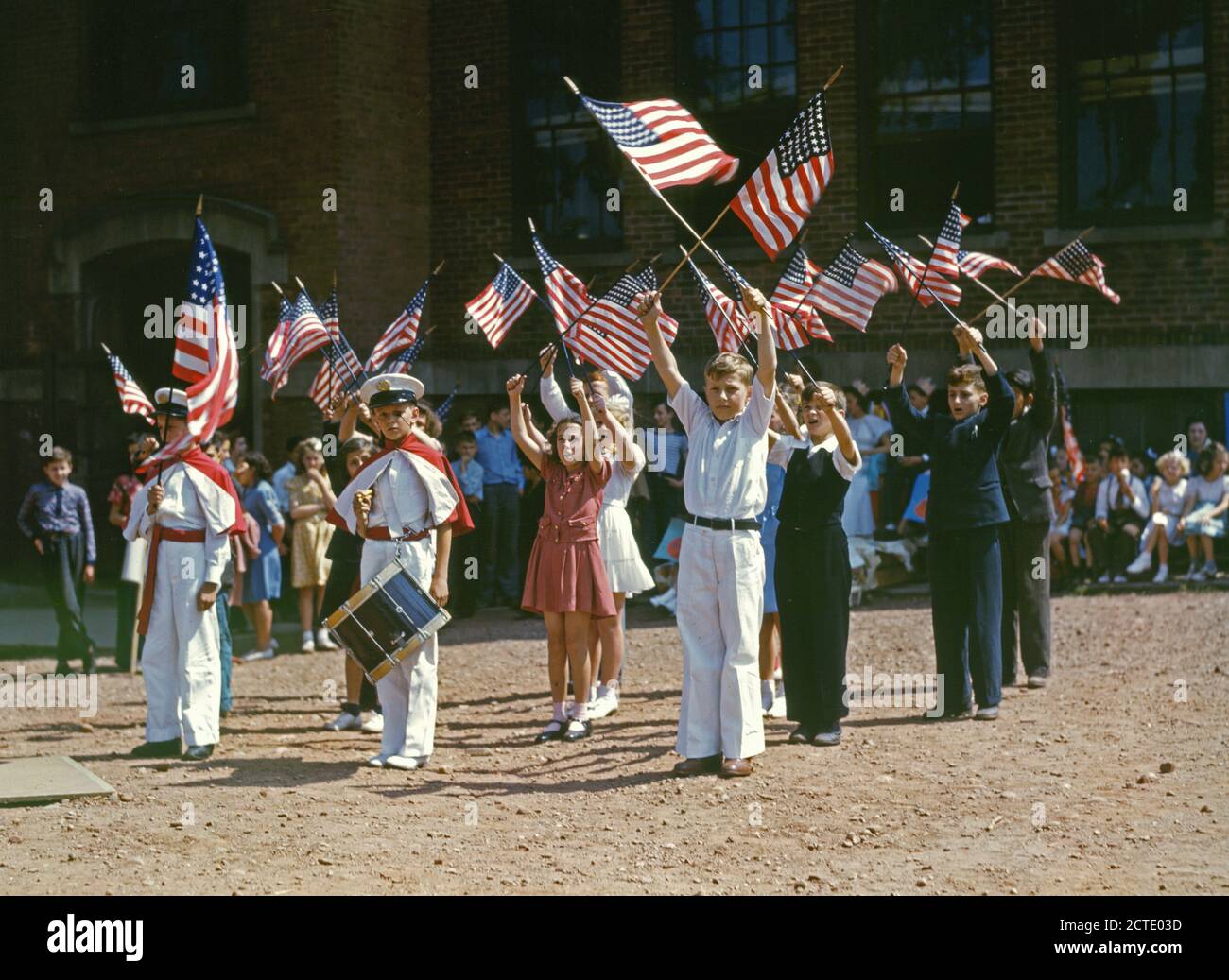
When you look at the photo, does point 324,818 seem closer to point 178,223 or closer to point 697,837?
point 697,837

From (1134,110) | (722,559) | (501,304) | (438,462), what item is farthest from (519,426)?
(1134,110)

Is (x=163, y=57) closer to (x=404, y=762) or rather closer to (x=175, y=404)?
(x=175, y=404)

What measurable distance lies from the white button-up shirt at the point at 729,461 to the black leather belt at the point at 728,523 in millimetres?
18

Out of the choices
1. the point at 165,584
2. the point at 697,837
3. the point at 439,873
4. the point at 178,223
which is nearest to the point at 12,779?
the point at 165,584

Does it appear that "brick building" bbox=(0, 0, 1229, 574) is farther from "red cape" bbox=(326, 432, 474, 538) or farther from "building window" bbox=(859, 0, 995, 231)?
"red cape" bbox=(326, 432, 474, 538)

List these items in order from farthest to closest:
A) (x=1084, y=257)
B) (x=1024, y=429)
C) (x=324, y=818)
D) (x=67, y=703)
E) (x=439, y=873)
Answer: (x=1084, y=257) < (x=67, y=703) < (x=1024, y=429) < (x=324, y=818) < (x=439, y=873)

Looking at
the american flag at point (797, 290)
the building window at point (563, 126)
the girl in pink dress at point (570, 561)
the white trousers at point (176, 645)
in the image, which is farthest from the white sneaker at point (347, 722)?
the building window at point (563, 126)

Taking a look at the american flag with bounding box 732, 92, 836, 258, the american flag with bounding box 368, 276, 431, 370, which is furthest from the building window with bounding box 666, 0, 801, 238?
the american flag with bounding box 732, 92, 836, 258

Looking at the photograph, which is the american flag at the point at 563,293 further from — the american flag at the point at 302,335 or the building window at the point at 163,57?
the building window at the point at 163,57

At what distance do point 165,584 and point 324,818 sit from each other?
2431 mm

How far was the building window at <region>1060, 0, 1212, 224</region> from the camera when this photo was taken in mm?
16781

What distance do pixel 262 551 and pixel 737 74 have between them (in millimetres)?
7663

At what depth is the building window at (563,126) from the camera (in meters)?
18.8

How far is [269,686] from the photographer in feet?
40.0
